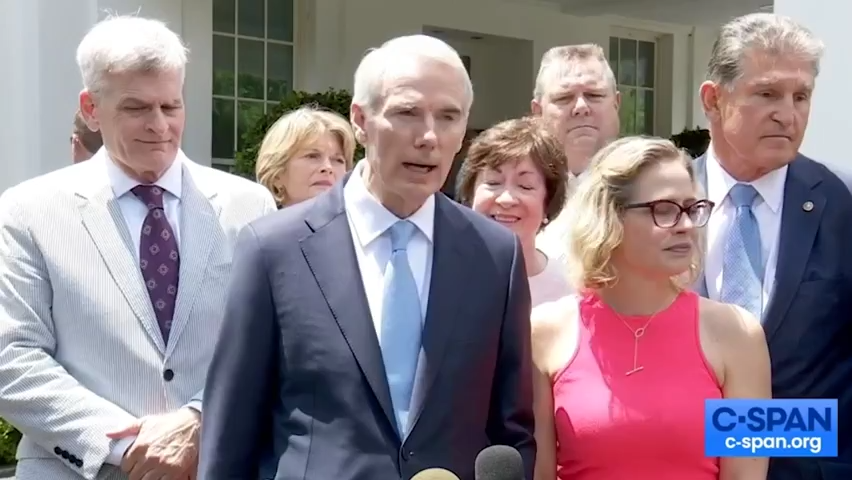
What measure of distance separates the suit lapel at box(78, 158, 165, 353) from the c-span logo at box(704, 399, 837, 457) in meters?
1.51

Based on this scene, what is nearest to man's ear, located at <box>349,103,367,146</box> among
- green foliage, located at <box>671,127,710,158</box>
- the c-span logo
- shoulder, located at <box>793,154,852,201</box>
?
the c-span logo

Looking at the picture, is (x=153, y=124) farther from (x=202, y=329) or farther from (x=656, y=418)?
(x=656, y=418)

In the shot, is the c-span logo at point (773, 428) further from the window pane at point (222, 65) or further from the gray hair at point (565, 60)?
the window pane at point (222, 65)

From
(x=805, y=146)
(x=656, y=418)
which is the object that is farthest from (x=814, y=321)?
(x=805, y=146)

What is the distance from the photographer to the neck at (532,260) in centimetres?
362

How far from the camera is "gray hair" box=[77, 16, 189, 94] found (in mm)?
3025

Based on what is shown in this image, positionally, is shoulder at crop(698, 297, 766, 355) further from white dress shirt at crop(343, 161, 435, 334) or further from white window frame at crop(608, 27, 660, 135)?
white window frame at crop(608, 27, 660, 135)

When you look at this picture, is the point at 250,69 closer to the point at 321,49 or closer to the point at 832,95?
the point at 321,49

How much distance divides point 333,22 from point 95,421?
→ 8.07 meters

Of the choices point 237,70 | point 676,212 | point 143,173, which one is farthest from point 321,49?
point 676,212

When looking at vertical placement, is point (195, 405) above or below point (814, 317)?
below

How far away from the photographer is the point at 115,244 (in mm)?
3090

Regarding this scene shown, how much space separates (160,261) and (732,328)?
5.07ft

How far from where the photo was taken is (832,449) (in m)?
2.33
